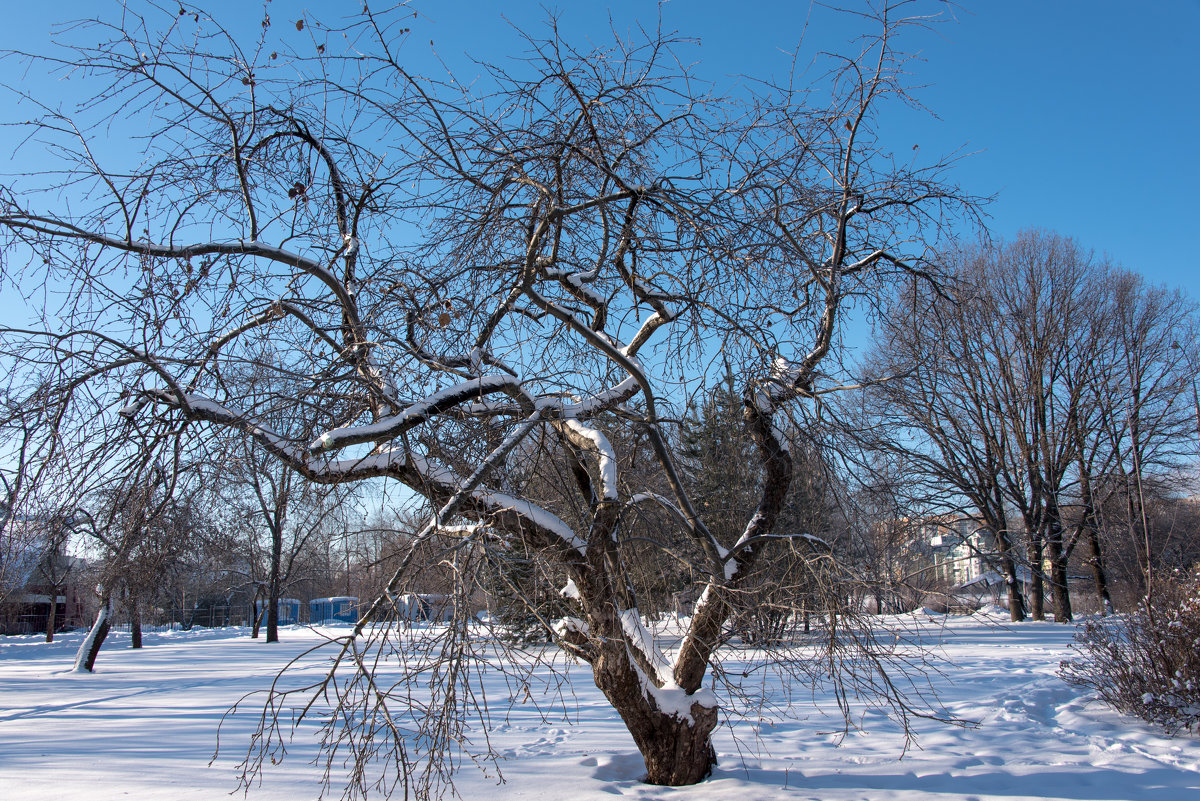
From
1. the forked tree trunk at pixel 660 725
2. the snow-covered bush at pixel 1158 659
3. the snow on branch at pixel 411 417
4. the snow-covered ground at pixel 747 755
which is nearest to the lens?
the snow on branch at pixel 411 417

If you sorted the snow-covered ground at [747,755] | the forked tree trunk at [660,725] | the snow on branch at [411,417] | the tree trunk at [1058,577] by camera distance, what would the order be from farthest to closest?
the tree trunk at [1058,577] < the snow-covered ground at [747,755] < the forked tree trunk at [660,725] < the snow on branch at [411,417]

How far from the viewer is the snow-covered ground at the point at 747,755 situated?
16.3 feet

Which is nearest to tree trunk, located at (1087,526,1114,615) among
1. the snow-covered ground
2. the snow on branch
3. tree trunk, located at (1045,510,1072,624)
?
tree trunk, located at (1045,510,1072,624)

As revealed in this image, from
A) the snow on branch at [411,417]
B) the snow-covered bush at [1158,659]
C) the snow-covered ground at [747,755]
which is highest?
the snow on branch at [411,417]

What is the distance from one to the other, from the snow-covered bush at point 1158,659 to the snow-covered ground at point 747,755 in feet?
0.84

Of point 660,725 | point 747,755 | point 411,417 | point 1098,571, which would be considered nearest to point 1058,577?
point 1098,571

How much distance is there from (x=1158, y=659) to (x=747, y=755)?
426cm

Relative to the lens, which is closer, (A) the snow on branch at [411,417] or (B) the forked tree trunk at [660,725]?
(A) the snow on branch at [411,417]

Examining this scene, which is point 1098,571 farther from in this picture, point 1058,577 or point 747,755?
point 747,755

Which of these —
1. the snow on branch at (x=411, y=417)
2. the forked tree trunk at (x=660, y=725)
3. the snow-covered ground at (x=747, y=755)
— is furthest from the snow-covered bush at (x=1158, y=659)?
the snow on branch at (x=411, y=417)

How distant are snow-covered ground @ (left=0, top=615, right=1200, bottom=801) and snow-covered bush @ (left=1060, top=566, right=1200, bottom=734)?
26cm

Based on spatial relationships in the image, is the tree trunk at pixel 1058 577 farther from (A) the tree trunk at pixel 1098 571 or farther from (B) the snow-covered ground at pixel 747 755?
(B) the snow-covered ground at pixel 747 755

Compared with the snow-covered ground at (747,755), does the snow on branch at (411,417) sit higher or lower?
higher

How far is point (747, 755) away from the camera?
6074 mm
